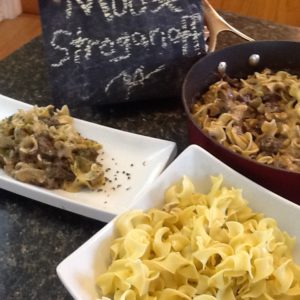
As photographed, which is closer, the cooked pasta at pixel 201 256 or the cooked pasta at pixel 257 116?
the cooked pasta at pixel 201 256

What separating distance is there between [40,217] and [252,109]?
0.36 m

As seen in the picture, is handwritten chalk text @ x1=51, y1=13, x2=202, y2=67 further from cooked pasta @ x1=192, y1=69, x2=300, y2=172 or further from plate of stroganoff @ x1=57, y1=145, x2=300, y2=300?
plate of stroganoff @ x1=57, y1=145, x2=300, y2=300

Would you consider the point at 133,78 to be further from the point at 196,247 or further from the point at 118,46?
the point at 196,247

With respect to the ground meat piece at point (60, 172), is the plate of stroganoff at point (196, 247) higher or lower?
higher

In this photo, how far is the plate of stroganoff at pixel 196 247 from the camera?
2.01 ft

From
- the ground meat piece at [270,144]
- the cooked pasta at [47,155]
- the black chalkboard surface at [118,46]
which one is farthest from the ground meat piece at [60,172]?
the ground meat piece at [270,144]

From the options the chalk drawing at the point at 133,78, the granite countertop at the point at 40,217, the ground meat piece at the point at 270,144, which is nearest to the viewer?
the granite countertop at the point at 40,217

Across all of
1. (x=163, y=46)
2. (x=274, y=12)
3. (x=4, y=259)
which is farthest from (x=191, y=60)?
(x=274, y=12)

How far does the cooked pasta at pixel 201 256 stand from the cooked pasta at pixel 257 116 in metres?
0.14

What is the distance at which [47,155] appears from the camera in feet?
2.79

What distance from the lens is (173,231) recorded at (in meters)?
0.69

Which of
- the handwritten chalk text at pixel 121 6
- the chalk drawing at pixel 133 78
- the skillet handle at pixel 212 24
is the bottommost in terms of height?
the chalk drawing at pixel 133 78

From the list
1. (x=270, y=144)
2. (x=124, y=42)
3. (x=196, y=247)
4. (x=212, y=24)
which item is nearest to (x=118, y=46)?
(x=124, y=42)

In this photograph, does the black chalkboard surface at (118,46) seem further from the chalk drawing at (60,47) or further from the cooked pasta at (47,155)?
the cooked pasta at (47,155)
